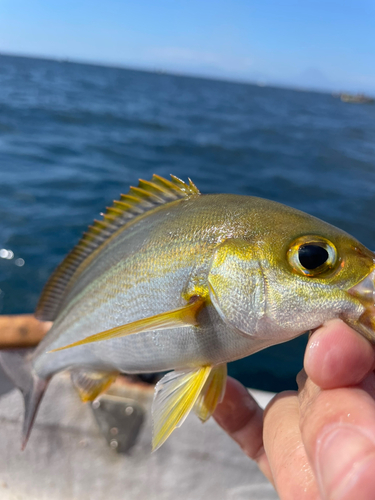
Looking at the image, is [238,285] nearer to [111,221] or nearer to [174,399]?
[174,399]

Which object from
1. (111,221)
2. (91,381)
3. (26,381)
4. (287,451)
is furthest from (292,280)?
(26,381)

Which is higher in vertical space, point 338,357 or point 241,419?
point 338,357

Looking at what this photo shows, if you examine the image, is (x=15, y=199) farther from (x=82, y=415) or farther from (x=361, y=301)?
(x=361, y=301)

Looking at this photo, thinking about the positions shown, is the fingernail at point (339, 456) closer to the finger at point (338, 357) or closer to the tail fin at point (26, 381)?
the finger at point (338, 357)

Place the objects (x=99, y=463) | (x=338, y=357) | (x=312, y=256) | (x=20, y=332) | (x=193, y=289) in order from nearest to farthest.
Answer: (x=338, y=357), (x=312, y=256), (x=193, y=289), (x=20, y=332), (x=99, y=463)

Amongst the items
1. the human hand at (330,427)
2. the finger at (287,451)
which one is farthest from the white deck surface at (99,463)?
the human hand at (330,427)

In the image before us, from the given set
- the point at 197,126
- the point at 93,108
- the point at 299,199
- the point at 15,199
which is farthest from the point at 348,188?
the point at 93,108
